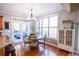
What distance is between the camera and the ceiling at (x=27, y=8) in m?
1.77

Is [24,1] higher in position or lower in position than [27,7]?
higher

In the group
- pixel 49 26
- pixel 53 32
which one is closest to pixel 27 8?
pixel 49 26

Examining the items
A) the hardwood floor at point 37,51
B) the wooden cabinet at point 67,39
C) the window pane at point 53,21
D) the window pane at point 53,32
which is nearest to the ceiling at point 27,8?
the window pane at point 53,21

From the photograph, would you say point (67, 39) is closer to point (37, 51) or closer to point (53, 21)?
point (53, 21)

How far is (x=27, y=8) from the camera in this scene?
70.8 inches

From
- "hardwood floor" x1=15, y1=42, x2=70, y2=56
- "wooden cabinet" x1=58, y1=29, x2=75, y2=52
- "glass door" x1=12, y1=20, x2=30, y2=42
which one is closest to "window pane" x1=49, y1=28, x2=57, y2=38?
"wooden cabinet" x1=58, y1=29, x2=75, y2=52

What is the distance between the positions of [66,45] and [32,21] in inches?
33.6

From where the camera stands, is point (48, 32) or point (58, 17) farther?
point (48, 32)

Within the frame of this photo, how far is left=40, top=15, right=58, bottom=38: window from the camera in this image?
186 centimetres

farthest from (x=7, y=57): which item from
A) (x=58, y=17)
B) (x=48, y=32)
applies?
(x=58, y=17)

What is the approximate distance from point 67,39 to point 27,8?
3.31 feet

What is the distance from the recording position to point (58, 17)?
1824 mm

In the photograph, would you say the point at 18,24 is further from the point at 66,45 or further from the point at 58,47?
the point at 66,45

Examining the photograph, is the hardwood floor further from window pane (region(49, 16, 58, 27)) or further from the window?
window pane (region(49, 16, 58, 27))
